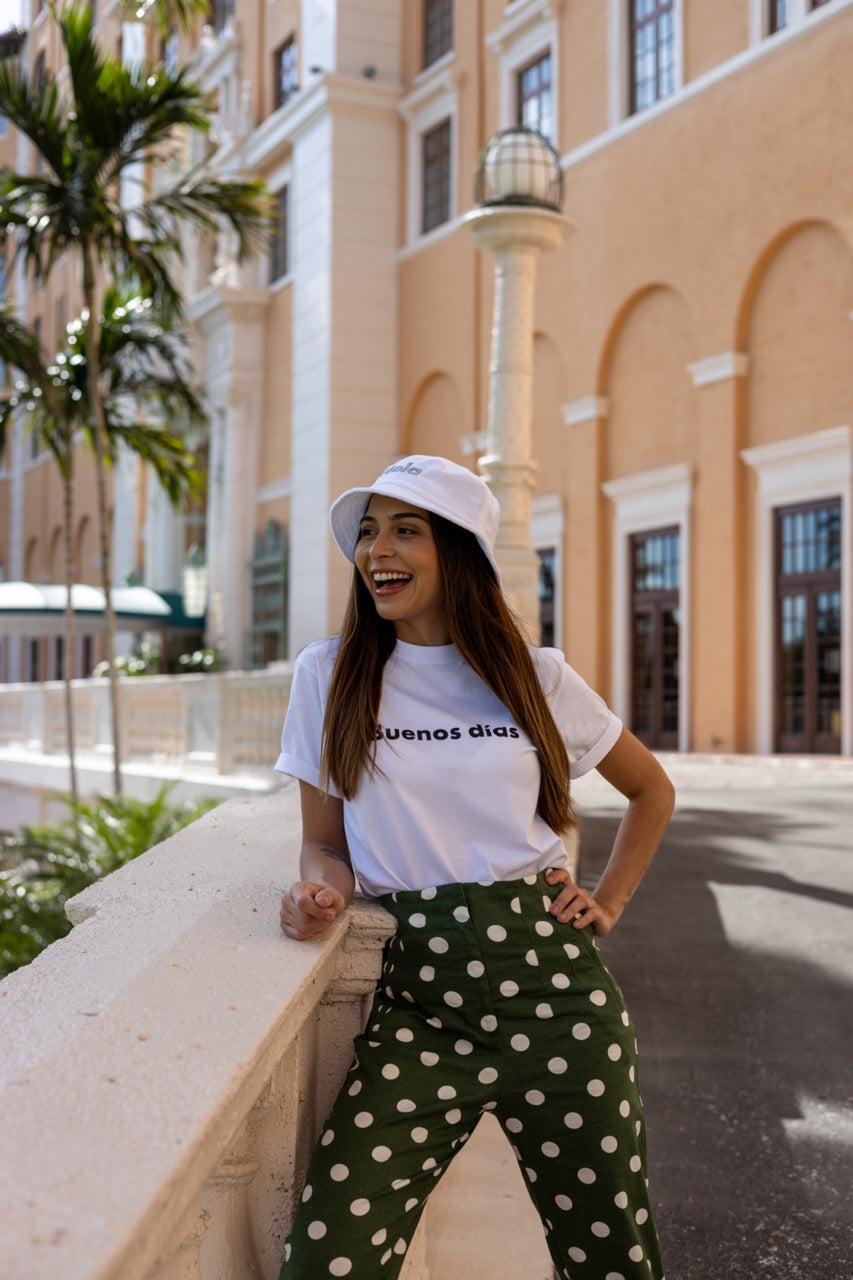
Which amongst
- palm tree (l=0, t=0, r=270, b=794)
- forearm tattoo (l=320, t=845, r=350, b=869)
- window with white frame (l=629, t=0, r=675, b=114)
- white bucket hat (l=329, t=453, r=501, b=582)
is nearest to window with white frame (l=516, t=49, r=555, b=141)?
window with white frame (l=629, t=0, r=675, b=114)

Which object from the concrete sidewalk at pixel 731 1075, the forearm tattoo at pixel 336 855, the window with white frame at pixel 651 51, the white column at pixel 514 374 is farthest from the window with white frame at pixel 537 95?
the forearm tattoo at pixel 336 855

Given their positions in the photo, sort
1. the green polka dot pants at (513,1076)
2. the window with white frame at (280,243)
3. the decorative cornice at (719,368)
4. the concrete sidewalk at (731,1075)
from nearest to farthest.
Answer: the green polka dot pants at (513,1076) → the concrete sidewalk at (731,1075) → the decorative cornice at (719,368) → the window with white frame at (280,243)

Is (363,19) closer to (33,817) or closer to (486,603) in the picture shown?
(33,817)

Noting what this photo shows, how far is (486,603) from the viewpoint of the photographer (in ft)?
7.38

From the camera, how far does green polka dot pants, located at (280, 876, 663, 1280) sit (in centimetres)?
193

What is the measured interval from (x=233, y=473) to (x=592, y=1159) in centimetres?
2752

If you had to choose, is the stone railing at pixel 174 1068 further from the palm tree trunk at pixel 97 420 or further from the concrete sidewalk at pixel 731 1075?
the palm tree trunk at pixel 97 420

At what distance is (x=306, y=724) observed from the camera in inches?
88.1

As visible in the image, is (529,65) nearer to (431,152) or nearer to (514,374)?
(431,152)

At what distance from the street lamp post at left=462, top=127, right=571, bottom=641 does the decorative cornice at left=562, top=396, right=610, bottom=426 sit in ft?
34.5

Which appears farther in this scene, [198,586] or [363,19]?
[198,586]

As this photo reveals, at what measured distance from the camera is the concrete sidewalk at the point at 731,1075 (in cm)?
296

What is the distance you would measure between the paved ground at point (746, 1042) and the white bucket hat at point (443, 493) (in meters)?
1.73

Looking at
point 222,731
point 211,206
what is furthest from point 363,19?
point 222,731
